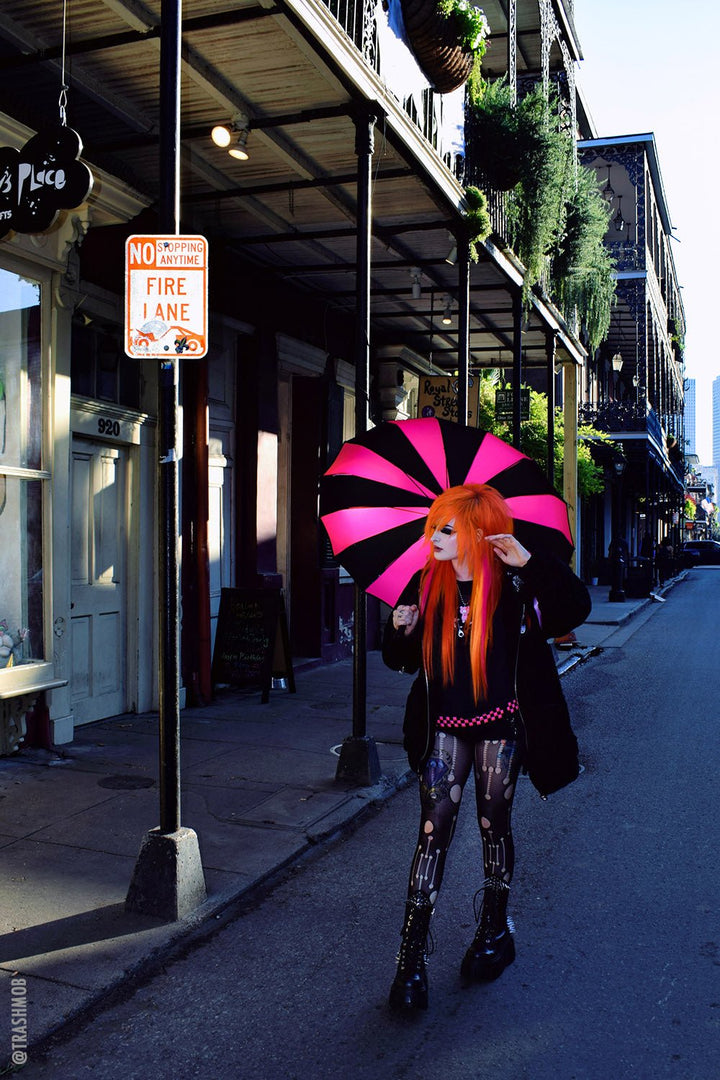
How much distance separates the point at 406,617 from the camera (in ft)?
11.9

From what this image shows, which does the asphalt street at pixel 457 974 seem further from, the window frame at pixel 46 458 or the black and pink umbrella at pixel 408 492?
the window frame at pixel 46 458

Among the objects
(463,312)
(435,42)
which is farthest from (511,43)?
(463,312)

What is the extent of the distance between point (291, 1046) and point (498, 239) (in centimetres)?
893

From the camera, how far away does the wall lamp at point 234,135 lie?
262 inches

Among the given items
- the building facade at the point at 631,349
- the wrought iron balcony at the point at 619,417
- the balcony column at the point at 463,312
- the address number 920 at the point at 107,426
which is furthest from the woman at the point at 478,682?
the wrought iron balcony at the point at 619,417

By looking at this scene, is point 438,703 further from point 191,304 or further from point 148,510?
point 148,510

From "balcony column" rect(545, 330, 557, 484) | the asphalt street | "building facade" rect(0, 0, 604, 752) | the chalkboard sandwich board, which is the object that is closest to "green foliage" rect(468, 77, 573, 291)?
"building facade" rect(0, 0, 604, 752)

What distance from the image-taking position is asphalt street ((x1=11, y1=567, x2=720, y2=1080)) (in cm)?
314

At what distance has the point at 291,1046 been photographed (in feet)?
10.6

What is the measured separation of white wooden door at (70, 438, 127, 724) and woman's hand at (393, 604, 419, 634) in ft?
16.6

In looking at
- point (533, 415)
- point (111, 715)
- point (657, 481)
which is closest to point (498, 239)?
point (111, 715)

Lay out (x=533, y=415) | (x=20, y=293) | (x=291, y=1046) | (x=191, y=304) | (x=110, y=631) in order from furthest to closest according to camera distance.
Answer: (x=533, y=415)
(x=110, y=631)
(x=20, y=293)
(x=191, y=304)
(x=291, y=1046)

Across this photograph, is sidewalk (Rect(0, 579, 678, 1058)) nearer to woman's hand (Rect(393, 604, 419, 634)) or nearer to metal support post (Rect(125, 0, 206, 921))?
metal support post (Rect(125, 0, 206, 921))

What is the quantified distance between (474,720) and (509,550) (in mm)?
644
